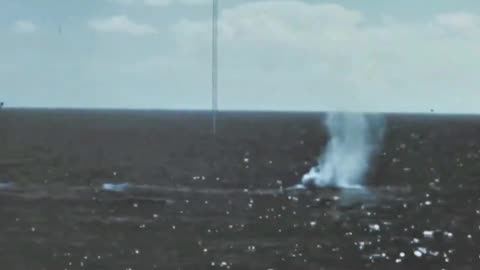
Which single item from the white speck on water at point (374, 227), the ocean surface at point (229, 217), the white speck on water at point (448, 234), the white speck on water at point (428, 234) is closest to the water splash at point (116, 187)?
the ocean surface at point (229, 217)


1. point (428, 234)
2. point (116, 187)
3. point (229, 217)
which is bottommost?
point (116, 187)

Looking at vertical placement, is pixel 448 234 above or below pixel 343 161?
below

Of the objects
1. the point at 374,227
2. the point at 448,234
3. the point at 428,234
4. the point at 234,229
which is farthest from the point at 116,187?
the point at 448,234

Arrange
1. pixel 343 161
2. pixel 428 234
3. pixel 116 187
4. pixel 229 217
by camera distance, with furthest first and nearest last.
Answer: pixel 343 161 → pixel 116 187 → pixel 229 217 → pixel 428 234

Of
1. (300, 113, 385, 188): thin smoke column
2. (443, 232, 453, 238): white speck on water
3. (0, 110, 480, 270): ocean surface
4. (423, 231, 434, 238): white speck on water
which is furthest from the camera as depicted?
(300, 113, 385, 188): thin smoke column

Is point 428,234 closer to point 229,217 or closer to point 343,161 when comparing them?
point 229,217

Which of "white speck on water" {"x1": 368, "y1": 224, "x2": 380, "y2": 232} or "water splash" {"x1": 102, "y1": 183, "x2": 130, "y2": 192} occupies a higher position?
"white speck on water" {"x1": 368, "y1": 224, "x2": 380, "y2": 232}

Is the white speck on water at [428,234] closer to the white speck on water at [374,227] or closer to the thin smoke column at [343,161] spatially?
the white speck on water at [374,227]

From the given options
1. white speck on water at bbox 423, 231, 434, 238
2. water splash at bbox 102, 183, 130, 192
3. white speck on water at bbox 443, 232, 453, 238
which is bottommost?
water splash at bbox 102, 183, 130, 192

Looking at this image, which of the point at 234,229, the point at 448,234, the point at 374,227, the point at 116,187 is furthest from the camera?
the point at 116,187

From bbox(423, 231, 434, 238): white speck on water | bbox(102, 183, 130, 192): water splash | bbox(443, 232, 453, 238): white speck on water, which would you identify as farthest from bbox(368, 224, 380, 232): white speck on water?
bbox(102, 183, 130, 192): water splash

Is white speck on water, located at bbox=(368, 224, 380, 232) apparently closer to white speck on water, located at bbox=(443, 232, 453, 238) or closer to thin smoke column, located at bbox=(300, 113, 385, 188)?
white speck on water, located at bbox=(443, 232, 453, 238)

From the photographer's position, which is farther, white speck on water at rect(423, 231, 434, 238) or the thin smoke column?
the thin smoke column

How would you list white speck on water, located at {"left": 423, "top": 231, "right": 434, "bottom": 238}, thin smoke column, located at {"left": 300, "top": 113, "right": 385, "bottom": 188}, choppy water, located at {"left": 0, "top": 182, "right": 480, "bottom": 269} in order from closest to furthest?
choppy water, located at {"left": 0, "top": 182, "right": 480, "bottom": 269} < white speck on water, located at {"left": 423, "top": 231, "right": 434, "bottom": 238} < thin smoke column, located at {"left": 300, "top": 113, "right": 385, "bottom": 188}
